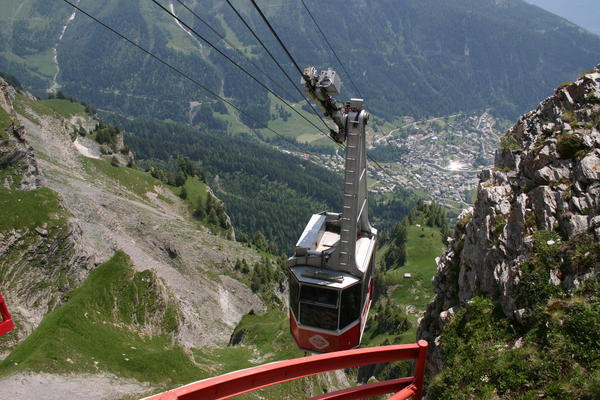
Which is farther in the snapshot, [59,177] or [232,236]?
[232,236]

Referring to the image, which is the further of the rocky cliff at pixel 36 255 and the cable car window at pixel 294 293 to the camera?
the rocky cliff at pixel 36 255

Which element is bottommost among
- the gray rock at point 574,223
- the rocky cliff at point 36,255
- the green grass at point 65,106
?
the rocky cliff at point 36,255

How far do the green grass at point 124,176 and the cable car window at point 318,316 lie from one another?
100m

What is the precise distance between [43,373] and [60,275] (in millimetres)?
18648

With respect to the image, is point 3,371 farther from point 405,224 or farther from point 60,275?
point 405,224

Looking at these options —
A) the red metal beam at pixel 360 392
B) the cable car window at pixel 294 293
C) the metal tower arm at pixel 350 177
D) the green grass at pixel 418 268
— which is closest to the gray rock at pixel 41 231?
the cable car window at pixel 294 293

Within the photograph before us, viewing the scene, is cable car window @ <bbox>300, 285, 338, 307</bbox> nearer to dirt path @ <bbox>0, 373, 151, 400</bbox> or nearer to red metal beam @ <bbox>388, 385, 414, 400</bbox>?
red metal beam @ <bbox>388, 385, 414, 400</bbox>

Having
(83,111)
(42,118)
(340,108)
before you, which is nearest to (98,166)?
(42,118)

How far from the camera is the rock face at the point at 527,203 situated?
16344 millimetres

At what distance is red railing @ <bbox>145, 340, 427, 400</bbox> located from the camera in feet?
19.0

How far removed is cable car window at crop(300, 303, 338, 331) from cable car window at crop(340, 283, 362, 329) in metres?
0.37

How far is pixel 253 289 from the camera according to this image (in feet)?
249

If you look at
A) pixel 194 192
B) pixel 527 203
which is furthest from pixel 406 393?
pixel 194 192

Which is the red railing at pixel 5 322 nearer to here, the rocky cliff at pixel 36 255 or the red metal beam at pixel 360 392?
the red metal beam at pixel 360 392
